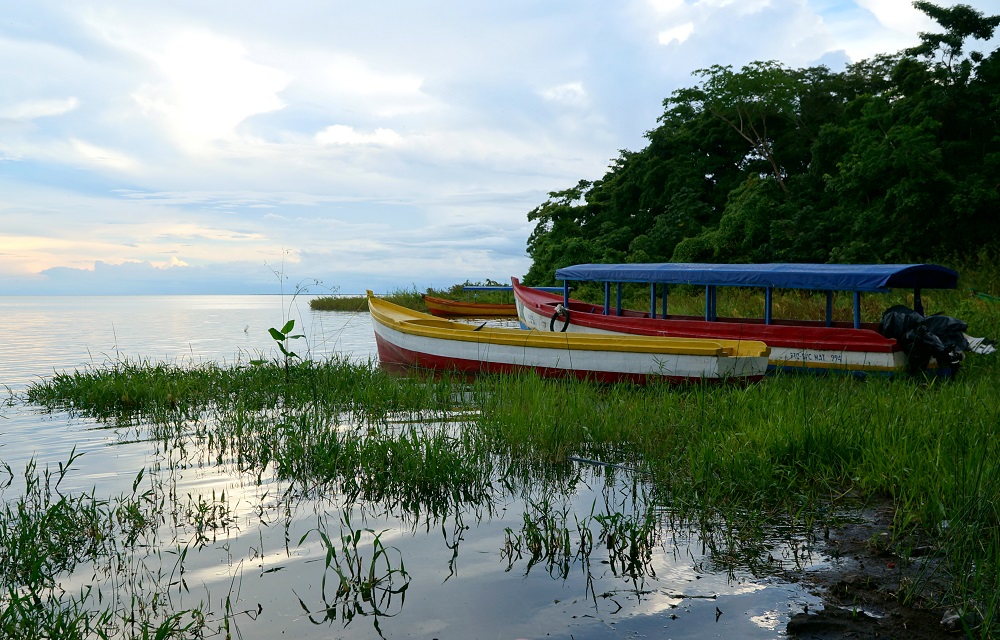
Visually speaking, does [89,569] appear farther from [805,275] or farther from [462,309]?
[462,309]

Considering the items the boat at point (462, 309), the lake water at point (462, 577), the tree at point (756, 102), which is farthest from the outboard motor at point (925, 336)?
the tree at point (756, 102)

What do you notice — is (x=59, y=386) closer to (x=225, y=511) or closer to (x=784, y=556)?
(x=225, y=511)

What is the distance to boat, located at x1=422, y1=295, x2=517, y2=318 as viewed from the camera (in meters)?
24.6

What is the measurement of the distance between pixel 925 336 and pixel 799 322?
2.70 m

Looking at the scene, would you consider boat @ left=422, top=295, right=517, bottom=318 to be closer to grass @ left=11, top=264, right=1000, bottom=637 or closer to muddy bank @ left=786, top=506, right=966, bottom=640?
grass @ left=11, top=264, right=1000, bottom=637

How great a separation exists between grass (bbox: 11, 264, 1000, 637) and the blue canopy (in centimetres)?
250

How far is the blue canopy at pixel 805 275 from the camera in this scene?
397 inches

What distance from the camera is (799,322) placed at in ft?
40.7

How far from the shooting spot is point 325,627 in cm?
346

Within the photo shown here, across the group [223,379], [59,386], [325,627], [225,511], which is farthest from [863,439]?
[59,386]

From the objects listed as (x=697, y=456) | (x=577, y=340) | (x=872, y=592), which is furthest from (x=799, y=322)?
(x=872, y=592)

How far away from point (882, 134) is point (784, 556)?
20331 mm

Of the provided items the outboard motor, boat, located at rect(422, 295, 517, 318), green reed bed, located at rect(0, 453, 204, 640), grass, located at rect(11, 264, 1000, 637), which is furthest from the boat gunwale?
boat, located at rect(422, 295, 517, 318)

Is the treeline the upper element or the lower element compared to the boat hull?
upper
